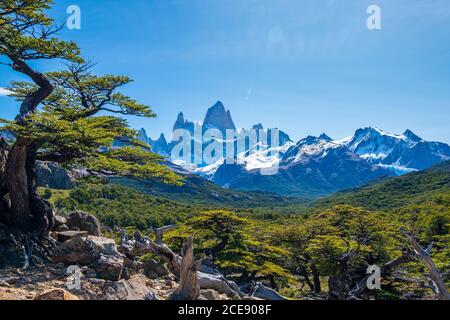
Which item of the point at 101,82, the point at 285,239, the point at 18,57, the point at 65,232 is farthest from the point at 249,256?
the point at 18,57

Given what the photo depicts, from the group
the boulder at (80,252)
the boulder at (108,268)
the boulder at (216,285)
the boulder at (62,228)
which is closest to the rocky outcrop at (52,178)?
the boulder at (62,228)

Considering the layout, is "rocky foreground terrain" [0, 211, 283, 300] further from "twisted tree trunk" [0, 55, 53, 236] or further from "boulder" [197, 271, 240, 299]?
"twisted tree trunk" [0, 55, 53, 236]

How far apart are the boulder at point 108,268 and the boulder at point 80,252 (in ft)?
2.43

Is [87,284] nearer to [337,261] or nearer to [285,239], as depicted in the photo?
[337,261]

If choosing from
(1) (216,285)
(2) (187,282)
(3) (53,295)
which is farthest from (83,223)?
(3) (53,295)

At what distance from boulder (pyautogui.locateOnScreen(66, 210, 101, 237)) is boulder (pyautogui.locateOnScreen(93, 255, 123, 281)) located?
6220mm

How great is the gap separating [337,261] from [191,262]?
57.4ft

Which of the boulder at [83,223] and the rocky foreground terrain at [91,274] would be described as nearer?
the rocky foreground terrain at [91,274]

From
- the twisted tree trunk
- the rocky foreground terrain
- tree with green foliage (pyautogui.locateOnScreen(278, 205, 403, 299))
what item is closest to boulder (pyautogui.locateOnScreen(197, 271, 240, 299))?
the rocky foreground terrain

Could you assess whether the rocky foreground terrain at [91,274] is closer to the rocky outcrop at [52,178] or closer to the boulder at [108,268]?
the boulder at [108,268]

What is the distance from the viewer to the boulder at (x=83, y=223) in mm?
18078

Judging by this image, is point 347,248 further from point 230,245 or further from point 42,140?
point 42,140

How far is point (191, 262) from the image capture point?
10.6m

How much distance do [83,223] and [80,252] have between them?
554 cm
